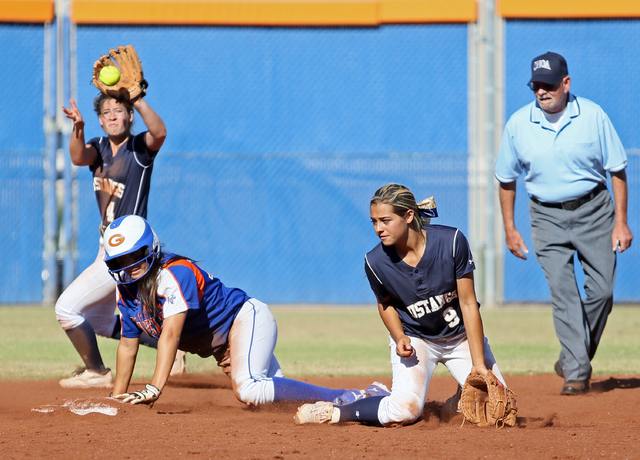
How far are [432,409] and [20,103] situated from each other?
1160 centimetres

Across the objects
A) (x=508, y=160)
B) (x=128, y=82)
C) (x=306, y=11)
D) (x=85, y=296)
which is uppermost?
(x=306, y=11)

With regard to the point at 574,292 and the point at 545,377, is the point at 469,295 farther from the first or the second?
the point at 545,377

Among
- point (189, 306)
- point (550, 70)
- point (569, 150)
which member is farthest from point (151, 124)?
point (569, 150)

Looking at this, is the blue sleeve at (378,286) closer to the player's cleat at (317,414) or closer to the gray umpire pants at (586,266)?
the player's cleat at (317,414)

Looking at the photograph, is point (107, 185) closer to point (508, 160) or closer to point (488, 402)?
point (508, 160)

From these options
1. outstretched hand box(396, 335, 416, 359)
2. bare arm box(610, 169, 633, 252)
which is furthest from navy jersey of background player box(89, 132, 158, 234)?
bare arm box(610, 169, 633, 252)

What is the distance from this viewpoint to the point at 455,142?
14.3 metres

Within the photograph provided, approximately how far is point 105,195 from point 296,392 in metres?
2.20

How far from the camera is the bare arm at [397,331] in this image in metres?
4.27

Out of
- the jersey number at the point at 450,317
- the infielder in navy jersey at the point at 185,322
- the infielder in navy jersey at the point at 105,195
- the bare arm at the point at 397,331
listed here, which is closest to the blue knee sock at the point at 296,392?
the infielder in navy jersey at the point at 185,322

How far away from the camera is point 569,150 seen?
5.68 m

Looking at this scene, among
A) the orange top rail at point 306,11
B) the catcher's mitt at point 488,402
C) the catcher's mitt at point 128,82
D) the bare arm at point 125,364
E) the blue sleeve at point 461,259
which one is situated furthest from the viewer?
the orange top rail at point 306,11

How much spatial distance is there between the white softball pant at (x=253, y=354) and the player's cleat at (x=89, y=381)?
1.30m

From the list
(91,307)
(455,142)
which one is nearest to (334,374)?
(91,307)
